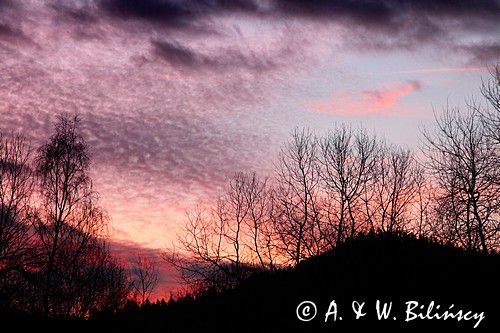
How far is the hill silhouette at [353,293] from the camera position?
1116 cm

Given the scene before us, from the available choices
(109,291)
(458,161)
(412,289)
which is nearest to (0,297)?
(412,289)

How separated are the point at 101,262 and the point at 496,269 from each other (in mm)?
31694

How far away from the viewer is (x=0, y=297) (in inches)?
859

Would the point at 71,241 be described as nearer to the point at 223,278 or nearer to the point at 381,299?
the point at 223,278

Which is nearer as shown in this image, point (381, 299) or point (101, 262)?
point (381, 299)

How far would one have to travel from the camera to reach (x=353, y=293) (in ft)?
39.7
